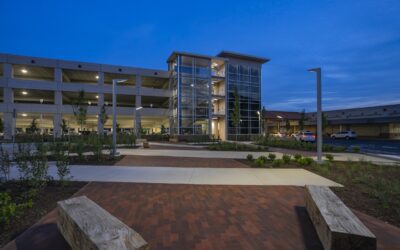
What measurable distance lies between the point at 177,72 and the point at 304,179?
29.6 meters

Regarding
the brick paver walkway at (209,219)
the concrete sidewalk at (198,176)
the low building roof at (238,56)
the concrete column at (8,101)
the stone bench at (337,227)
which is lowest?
the brick paver walkway at (209,219)

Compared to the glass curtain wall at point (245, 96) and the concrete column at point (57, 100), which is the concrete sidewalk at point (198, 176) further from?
the glass curtain wall at point (245, 96)

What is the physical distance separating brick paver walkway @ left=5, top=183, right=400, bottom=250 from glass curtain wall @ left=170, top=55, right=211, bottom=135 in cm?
2738

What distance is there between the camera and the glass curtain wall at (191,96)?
111 feet

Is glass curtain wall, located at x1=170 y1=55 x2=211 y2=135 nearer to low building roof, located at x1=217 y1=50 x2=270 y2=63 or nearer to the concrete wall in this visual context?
low building roof, located at x1=217 y1=50 x2=270 y2=63

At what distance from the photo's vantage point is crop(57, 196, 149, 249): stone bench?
2551mm

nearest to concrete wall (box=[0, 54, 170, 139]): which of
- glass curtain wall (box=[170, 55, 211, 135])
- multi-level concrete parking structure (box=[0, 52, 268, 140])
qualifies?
multi-level concrete parking structure (box=[0, 52, 268, 140])

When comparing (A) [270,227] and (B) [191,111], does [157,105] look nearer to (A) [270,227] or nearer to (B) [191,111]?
(B) [191,111]

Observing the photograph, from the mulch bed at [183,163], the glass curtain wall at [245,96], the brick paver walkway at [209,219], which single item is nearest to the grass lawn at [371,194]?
the brick paver walkway at [209,219]

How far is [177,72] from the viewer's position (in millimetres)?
34188

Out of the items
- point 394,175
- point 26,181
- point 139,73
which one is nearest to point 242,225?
point 26,181

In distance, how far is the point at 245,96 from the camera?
128 feet

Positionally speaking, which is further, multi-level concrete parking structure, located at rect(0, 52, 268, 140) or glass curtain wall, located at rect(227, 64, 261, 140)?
glass curtain wall, located at rect(227, 64, 261, 140)

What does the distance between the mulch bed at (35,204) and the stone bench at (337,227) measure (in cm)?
524
